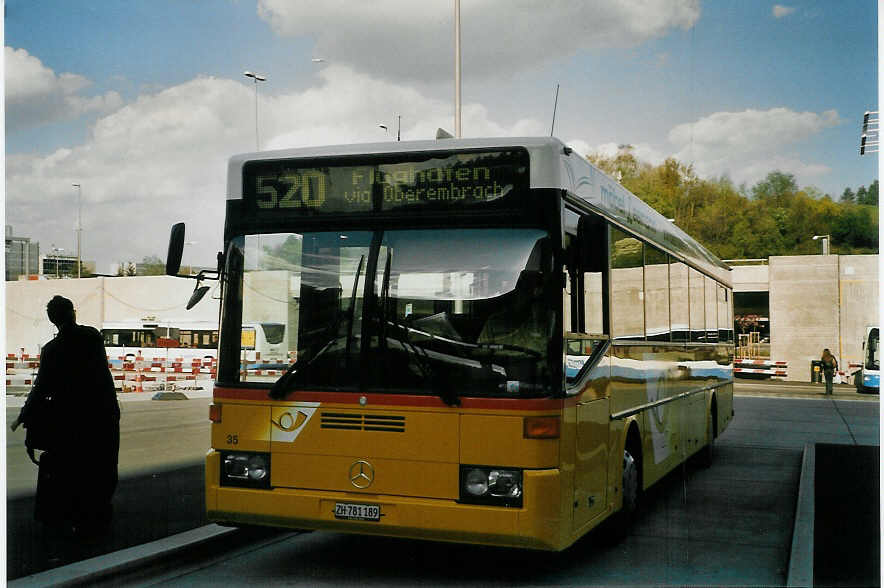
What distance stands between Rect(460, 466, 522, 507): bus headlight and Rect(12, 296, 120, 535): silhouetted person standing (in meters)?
3.15

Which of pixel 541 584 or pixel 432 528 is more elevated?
pixel 432 528

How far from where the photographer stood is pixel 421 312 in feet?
19.6

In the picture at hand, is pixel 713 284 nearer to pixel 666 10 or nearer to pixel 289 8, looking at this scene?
pixel 666 10

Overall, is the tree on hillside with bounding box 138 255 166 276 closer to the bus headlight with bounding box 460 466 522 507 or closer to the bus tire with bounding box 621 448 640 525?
the bus tire with bounding box 621 448 640 525

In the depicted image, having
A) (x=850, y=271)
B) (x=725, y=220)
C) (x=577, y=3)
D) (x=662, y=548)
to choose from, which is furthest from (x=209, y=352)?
(x=662, y=548)

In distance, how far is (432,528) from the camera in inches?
232

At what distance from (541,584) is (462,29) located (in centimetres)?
2002

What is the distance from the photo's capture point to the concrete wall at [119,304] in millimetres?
53688

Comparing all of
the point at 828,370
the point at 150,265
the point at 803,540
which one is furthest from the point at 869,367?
the point at 150,265

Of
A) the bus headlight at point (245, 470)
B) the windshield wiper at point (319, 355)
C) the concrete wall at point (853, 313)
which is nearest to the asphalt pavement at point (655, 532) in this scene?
the bus headlight at point (245, 470)

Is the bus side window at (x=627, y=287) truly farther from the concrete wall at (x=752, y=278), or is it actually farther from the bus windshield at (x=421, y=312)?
the concrete wall at (x=752, y=278)

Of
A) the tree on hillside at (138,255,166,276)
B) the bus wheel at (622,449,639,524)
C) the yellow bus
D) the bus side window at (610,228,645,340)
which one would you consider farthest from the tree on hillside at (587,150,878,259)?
the tree on hillside at (138,255,166,276)

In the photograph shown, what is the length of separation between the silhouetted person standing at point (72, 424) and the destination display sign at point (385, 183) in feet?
6.27

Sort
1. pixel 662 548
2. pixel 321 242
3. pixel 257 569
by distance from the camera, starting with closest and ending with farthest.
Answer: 1. pixel 321 242
2. pixel 257 569
3. pixel 662 548
